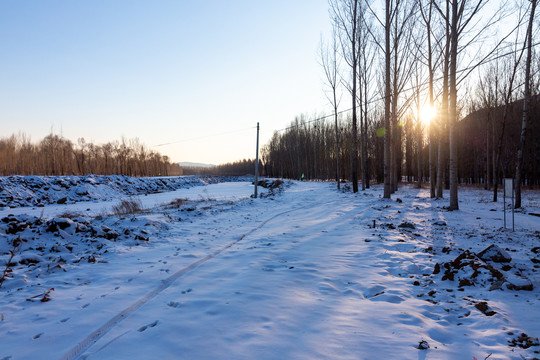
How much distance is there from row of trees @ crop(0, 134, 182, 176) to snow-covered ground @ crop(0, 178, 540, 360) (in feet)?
122

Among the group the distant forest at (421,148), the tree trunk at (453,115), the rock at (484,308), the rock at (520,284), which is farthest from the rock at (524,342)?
the distant forest at (421,148)

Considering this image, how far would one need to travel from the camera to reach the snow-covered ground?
2.61 metres

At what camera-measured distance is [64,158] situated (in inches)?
1588

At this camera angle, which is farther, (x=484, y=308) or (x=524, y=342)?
(x=484, y=308)

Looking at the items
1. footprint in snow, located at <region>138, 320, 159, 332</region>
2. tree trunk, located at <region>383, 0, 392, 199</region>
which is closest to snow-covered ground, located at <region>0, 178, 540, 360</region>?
footprint in snow, located at <region>138, 320, 159, 332</region>

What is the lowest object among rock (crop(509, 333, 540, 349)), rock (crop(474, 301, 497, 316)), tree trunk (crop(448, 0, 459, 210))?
rock (crop(474, 301, 497, 316))

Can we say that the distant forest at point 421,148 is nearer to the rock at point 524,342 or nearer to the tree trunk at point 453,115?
the tree trunk at point 453,115

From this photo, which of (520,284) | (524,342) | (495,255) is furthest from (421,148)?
(524,342)

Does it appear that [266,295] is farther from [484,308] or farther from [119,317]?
[484,308]

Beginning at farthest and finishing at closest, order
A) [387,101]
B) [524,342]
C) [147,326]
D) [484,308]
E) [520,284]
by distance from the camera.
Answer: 1. [387,101]
2. [520,284]
3. [484,308]
4. [147,326]
5. [524,342]

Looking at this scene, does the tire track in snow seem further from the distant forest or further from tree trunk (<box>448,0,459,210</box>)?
the distant forest

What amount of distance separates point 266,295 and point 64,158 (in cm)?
4853

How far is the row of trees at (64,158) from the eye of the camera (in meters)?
33.9

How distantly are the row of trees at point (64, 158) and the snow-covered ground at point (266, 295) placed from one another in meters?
37.1
